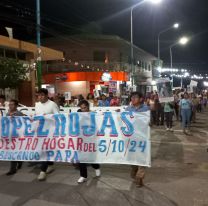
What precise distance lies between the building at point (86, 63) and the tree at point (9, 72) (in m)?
18.3

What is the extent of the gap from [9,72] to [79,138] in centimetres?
1206

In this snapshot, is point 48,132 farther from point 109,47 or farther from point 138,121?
point 109,47

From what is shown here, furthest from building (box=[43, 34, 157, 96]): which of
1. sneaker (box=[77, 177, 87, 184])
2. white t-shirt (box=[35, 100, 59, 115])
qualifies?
sneaker (box=[77, 177, 87, 184])

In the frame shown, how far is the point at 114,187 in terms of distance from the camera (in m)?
6.44

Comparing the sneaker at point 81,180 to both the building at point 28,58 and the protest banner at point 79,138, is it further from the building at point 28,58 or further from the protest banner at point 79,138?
the building at point 28,58

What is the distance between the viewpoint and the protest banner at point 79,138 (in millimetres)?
6562

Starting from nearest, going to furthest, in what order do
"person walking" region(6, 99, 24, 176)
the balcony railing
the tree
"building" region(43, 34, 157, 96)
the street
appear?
the street
"person walking" region(6, 99, 24, 176)
the tree
"building" region(43, 34, 157, 96)
the balcony railing

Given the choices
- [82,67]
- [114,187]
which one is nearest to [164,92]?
[114,187]

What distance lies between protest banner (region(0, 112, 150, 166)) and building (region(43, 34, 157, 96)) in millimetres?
29527

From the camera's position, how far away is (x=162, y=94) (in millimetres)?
17109

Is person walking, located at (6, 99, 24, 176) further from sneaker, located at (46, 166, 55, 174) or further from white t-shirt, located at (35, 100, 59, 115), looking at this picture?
sneaker, located at (46, 166, 55, 174)

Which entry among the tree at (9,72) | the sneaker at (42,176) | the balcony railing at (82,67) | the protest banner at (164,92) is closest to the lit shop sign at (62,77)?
the balcony railing at (82,67)

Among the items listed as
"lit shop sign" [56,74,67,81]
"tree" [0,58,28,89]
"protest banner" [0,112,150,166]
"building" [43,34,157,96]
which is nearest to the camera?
"protest banner" [0,112,150,166]

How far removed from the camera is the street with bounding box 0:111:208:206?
573 cm
